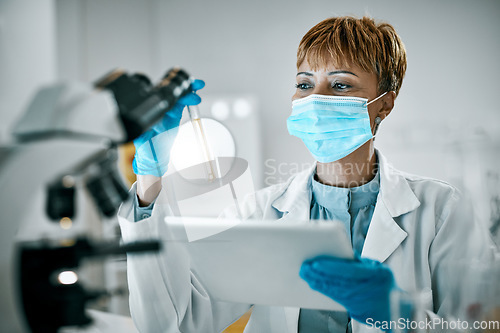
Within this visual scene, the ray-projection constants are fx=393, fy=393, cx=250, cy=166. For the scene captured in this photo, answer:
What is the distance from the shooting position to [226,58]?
144 inches

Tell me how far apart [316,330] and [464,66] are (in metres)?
2.84

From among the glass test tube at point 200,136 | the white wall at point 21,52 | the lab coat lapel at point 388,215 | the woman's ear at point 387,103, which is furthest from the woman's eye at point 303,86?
the white wall at point 21,52

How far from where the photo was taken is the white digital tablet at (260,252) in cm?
89

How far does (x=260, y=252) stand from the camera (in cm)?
95

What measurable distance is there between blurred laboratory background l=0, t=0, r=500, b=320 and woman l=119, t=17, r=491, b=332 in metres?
1.27

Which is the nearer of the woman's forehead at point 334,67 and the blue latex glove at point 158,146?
the blue latex glove at point 158,146

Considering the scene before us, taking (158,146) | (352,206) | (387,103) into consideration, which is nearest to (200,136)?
(158,146)

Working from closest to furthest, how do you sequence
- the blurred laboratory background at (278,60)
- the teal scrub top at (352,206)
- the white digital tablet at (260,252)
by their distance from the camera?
the white digital tablet at (260,252)
the teal scrub top at (352,206)
the blurred laboratory background at (278,60)

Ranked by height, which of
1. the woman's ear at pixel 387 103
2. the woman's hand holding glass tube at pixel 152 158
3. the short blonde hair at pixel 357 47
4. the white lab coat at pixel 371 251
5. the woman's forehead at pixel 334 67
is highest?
the short blonde hair at pixel 357 47

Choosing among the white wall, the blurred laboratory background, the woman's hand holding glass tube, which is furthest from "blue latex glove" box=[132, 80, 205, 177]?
the blurred laboratory background

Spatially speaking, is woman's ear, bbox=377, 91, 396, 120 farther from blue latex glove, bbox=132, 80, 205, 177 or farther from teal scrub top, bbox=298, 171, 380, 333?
blue latex glove, bbox=132, 80, 205, 177

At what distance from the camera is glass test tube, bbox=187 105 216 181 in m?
1.08

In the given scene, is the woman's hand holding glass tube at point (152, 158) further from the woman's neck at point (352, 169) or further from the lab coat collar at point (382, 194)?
the woman's neck at point (352, 169)

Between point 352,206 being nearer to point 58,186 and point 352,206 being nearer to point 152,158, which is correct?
point 152,158
